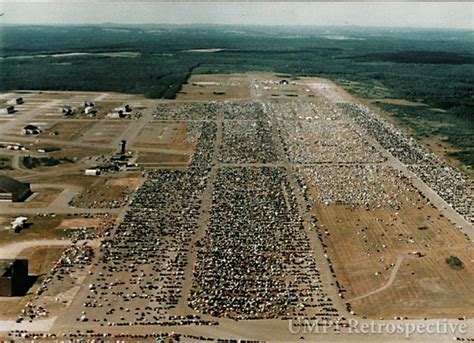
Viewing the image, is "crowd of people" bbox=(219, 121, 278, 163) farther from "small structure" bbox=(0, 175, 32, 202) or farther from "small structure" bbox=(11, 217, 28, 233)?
"small structure" bbox=(11, 217, 28, 233)

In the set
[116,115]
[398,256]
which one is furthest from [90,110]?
[398,256]

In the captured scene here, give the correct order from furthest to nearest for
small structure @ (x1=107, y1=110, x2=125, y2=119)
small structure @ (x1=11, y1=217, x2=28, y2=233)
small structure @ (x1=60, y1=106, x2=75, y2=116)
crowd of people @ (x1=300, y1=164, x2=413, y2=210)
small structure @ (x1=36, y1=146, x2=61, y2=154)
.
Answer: small structure @ (x1=60, y1=106, x2=75, y2=116) → small structure @ (x1=107, y1=110, x2=125, y2=119) → small structure @ (x1=36, y1=146, x2=61, y2=154) → crowd of people @ (x1=300, y1=164, x2=413, y2=210) → small structure @ (x1=11, y1=217, x2=28, y2=233)

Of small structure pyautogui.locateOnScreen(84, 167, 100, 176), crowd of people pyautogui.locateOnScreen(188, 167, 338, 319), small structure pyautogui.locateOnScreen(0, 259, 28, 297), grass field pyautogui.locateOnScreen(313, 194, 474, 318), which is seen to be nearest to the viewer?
crowd of people pyautogui.locateOnScreen(188, 167, 338, 319)

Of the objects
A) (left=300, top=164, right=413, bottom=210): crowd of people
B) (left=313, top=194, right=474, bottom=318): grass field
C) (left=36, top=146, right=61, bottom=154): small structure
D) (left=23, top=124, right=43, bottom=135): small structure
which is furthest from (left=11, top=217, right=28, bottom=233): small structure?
(left=23, top=124, right=43, bottom=135): small structure

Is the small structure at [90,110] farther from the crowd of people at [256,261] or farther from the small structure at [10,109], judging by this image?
the crowd of people at [256,261]

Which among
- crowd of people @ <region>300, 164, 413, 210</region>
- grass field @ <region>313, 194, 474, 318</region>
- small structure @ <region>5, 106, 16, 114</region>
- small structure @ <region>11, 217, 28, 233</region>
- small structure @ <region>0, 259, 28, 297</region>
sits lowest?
small structure @ <region>5, 106, 16, 114</region>

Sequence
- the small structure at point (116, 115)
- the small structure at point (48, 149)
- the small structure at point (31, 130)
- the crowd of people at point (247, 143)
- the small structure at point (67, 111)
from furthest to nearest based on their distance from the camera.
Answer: the small structure at point (67, 111) → the small structure at point (116, 115) → the small structure at point (31, 130) → the small structure at point (48, 149) → the crowd of people at point (247, 143)

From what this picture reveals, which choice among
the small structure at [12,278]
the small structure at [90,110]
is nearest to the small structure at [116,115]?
the small structure at [90,110]

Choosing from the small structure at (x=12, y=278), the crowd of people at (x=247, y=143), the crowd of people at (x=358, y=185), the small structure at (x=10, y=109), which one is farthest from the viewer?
the small structure at (x=10, y=109)
